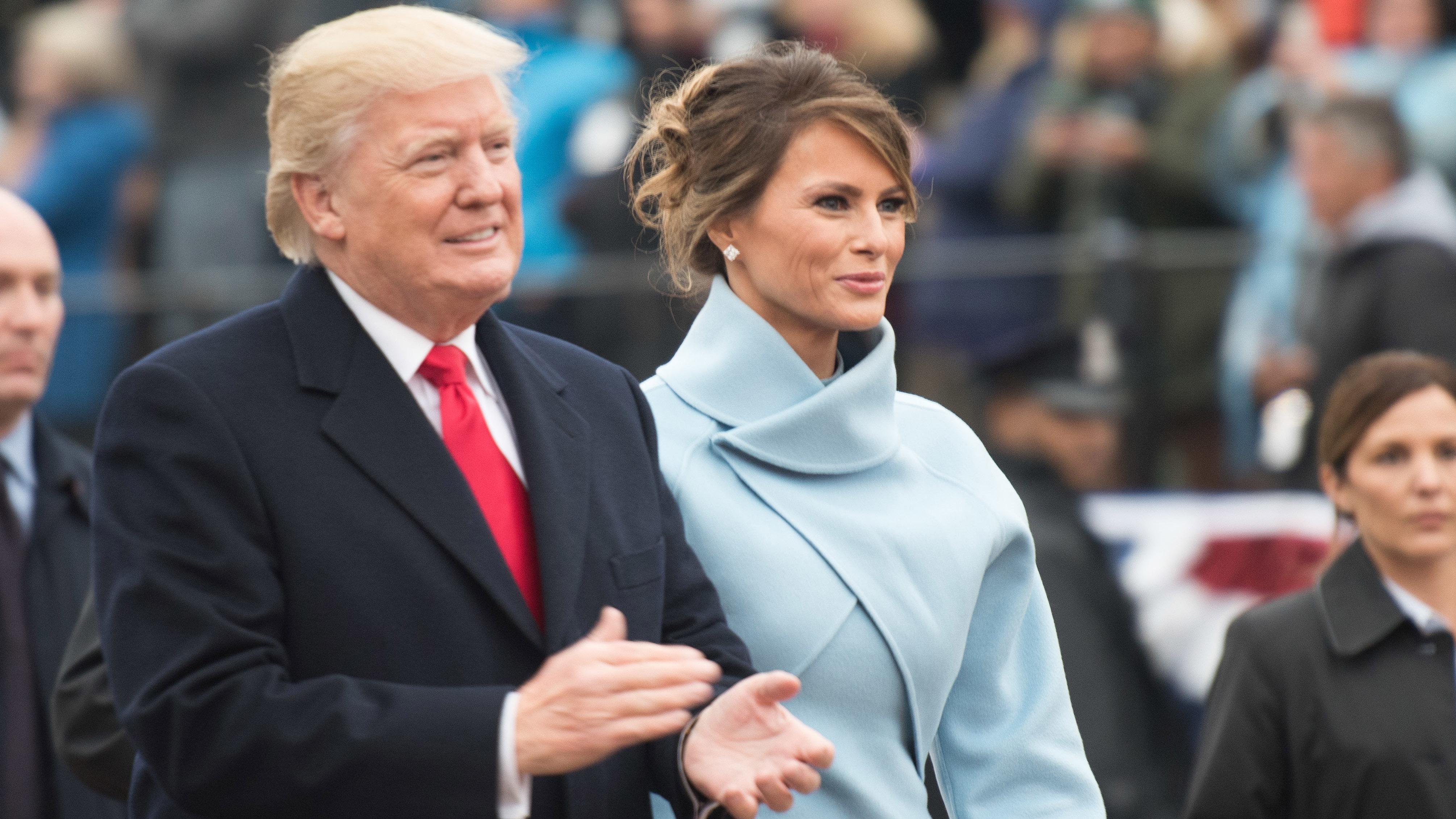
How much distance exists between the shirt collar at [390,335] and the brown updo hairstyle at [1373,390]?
8.80ft

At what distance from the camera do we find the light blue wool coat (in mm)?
3041

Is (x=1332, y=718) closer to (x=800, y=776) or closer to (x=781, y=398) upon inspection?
(x=781, y=398)

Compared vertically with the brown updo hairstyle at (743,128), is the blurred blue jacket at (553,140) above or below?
below

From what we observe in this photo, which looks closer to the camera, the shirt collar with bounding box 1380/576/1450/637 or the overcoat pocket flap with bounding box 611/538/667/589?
the overcoat pocket flap with bounding box 611/538/667/589

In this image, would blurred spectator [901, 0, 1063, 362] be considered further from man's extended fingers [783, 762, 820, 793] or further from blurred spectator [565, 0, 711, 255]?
man's extended fingers [783, 762, 820, 793]

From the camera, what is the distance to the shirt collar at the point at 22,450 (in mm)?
4203

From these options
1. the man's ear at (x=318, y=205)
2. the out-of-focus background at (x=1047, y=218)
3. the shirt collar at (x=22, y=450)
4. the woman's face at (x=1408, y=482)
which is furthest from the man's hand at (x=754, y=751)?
the out-of-focus background at (x=1047, y=218)

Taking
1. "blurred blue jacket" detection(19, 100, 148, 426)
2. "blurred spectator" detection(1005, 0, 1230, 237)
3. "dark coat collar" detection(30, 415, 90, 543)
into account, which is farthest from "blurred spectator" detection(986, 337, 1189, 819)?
"blurred blue jacket" detection(19, 100, 148, 426)

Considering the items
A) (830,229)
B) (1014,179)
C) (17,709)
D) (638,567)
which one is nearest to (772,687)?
(638,567)

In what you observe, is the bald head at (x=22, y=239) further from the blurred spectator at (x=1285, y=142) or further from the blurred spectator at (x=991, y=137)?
the blurred spectator at (x=1285, y=142)

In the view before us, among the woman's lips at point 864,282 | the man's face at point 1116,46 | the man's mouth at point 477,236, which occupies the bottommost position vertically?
the woman's lips at point 864,282

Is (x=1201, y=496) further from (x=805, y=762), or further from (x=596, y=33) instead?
(x=805, y=762)

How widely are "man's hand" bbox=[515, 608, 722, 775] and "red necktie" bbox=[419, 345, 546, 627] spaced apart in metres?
0.22

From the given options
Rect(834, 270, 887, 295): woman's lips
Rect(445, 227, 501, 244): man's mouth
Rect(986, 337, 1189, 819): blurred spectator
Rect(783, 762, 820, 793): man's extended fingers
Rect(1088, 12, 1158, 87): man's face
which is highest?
Rect(1088, 12, 1158, 87): man's face
